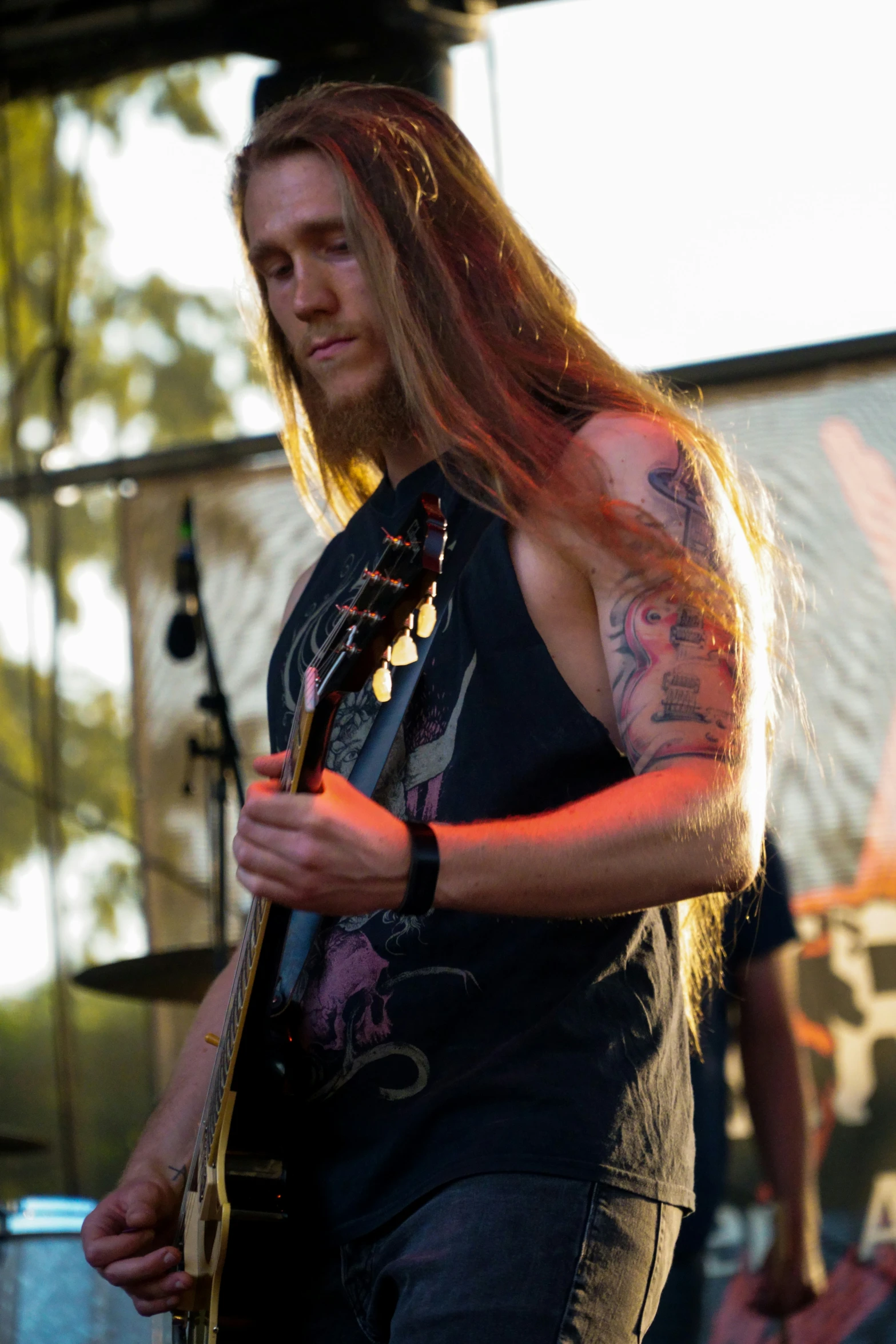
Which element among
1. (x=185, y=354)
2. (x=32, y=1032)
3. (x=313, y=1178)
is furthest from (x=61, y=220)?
(x=313, y=1178)

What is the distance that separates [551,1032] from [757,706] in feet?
1.32

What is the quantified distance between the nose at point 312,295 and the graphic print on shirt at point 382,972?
0.58 metres

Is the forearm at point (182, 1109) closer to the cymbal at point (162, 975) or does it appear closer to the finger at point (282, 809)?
the finger at point (282, 809)

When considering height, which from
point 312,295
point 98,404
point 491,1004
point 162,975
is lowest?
point 162,975

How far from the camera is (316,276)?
1931mm

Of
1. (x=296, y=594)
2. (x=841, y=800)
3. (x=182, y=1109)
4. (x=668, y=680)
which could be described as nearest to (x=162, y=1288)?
(x=182, y=1109)

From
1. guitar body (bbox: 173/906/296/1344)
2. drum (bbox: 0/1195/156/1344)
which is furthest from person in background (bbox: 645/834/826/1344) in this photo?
guitar body (bbox: 173/906/296/1344)

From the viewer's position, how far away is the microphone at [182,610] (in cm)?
362

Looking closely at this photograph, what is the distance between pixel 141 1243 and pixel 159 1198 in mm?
58

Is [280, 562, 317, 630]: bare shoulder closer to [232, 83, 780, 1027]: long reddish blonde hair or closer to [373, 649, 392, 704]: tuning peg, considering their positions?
[232, 83, 780, 1027]: long reddish blonde hair

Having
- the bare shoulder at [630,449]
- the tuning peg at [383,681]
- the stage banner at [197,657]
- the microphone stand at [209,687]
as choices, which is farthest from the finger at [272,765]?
the stage banner at [197,657]

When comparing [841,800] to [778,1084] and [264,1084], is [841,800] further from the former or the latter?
[264,1084]

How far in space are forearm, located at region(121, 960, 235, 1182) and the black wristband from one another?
645mm

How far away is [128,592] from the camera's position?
187 inches
